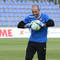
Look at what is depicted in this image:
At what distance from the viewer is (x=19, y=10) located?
67.0 feet

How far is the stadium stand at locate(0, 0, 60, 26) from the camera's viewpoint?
1973cm

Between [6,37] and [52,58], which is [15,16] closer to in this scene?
[6,37]

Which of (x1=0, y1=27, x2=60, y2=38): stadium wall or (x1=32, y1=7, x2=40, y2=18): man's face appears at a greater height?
(x1=32, y1=7, x2=40, y2=18): man's face

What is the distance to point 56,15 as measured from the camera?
67.5ft

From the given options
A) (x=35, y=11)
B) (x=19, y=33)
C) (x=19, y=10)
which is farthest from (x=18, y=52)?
(x=19, y=10)

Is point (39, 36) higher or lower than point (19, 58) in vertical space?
higher

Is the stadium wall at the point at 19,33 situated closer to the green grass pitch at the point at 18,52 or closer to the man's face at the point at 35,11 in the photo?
the green grass pitch at the point at 18,52

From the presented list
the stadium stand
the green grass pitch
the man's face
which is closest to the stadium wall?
the stadium stand

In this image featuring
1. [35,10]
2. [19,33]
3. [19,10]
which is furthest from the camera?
[19,10]

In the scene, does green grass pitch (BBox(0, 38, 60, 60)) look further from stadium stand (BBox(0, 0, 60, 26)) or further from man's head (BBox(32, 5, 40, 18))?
stadium stand (BBox(0, 0, 60, 26))

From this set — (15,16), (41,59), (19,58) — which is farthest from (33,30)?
(15,16)

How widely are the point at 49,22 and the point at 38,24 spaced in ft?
0.71

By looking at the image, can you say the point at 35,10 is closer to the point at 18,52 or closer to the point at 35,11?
the point at 35,11

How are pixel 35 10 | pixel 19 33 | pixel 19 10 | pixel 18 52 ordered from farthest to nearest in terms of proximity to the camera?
pixel 19 10 < pixel 19 33 < pixel 18 52 < pixel 35 10
